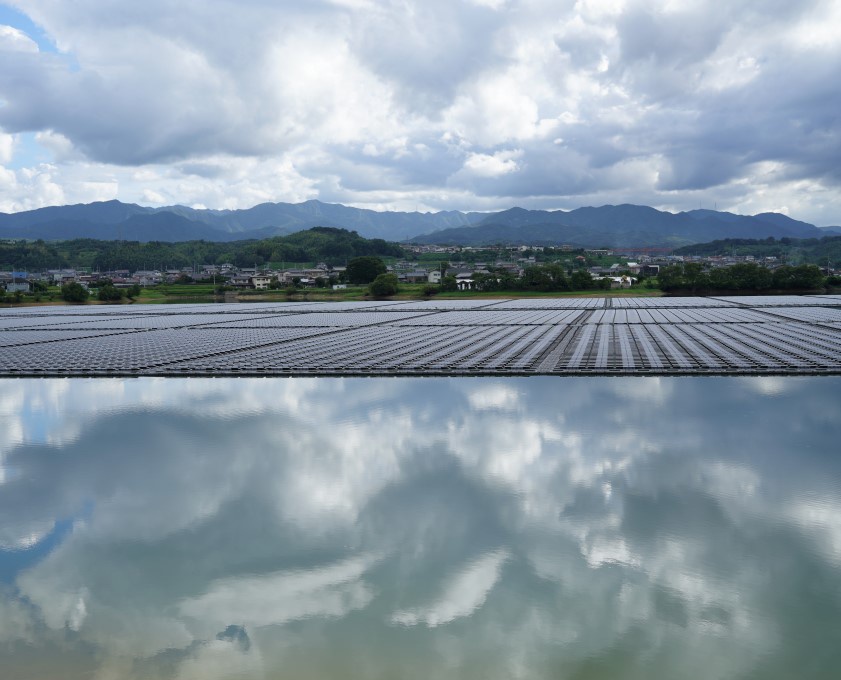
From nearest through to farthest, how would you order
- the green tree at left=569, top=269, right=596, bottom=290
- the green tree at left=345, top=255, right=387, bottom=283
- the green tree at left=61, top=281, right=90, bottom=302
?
the green tree at left=61, top=281, right=90, bottom=302
the green tree at left=569, top=269, right=596, bottom=290
the green tree at left=345, top=255, right=387, bottom=283

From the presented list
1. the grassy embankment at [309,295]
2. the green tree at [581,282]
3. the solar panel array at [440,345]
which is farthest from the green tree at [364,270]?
the solar panel array at [440,345]

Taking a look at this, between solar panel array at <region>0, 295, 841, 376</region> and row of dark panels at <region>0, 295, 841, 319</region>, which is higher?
solar panel array at <region>0, 295, 841, 376</region>

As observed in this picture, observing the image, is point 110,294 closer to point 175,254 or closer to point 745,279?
point 745,279

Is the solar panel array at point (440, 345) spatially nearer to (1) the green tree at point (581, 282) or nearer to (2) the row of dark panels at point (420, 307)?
(2) the row of dark panels at point (420, 307)

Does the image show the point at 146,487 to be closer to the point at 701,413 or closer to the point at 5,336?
the point at 701,413

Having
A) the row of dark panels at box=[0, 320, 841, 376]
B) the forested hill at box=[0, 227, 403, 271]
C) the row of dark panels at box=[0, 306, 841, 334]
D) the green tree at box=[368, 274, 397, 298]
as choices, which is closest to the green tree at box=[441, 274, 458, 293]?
the green tree at box=[368, 274, 397, 298]

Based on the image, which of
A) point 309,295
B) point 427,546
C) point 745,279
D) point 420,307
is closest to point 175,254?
point 309,295

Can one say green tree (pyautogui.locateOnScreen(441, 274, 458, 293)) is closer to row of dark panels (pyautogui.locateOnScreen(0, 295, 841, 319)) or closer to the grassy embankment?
the grassy embankment
